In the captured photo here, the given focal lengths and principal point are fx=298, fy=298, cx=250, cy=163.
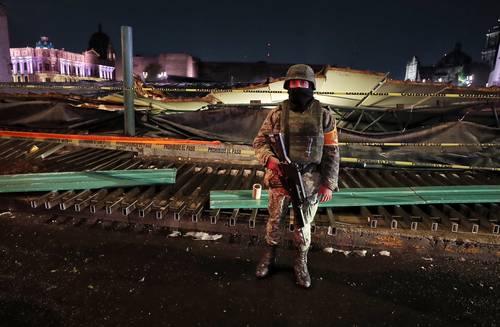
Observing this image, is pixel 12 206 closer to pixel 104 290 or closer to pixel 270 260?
Answer: pixel 104 290

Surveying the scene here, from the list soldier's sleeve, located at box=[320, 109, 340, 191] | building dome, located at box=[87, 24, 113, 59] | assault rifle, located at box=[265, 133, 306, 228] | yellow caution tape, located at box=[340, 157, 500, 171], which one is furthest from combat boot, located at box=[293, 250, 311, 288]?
building dome, located at box=[87, 24, 113, 59]

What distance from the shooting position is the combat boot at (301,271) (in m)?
2.88

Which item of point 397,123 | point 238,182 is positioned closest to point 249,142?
point 238,182

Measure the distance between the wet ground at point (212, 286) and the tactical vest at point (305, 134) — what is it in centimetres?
127

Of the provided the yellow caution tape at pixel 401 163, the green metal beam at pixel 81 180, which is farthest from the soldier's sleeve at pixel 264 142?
the yellow caution tape at pixel 401 163

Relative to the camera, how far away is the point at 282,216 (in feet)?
10.0

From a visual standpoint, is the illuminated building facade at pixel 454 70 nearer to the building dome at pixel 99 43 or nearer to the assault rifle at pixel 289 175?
the assault rifle at pixel 289 175

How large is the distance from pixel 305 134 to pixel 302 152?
17cm

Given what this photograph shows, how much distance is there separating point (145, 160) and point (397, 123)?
220 inches

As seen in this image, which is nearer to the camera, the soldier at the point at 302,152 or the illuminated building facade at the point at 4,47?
the soldier at the point at 302,152

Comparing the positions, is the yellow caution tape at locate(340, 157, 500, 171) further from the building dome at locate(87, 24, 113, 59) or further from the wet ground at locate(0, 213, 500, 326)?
the building dome at locate(87, 24, 113, 59)

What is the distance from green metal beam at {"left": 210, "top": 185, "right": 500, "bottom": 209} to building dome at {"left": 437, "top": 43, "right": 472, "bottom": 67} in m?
76.6

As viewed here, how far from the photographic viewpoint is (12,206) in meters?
4.37

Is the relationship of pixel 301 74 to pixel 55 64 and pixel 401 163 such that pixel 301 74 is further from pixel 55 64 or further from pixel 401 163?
pixel 55 64
